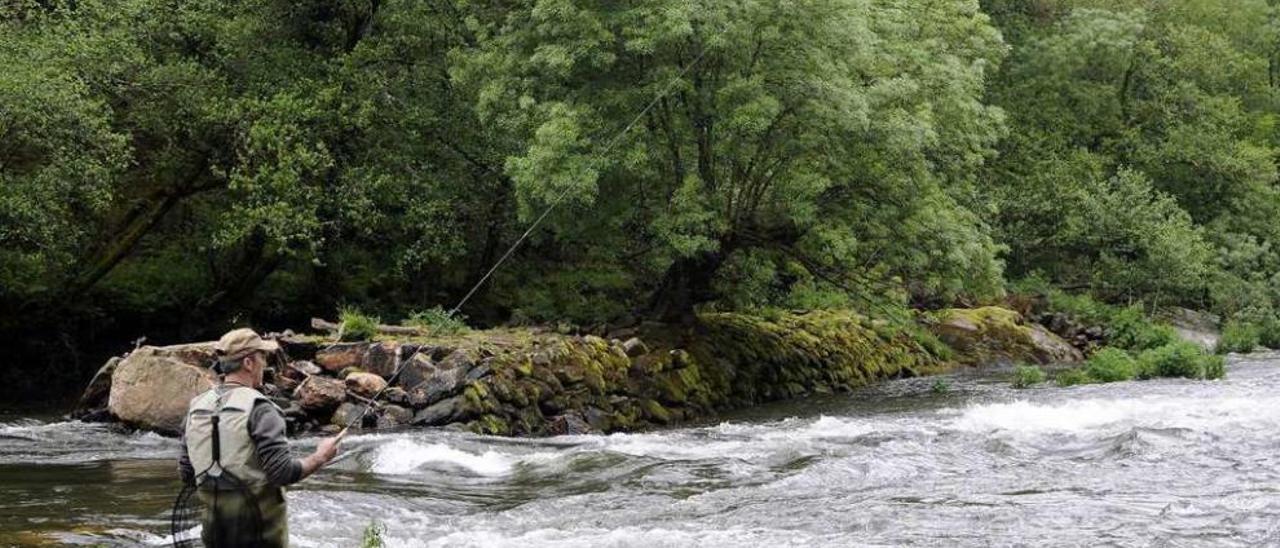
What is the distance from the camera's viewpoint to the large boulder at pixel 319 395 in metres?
15.5

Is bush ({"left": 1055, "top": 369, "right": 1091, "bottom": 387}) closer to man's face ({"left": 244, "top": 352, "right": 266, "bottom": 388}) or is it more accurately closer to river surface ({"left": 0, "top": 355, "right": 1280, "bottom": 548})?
river surface ({"left": 0, "top": 355, "right": 1280, "bottom": 548})

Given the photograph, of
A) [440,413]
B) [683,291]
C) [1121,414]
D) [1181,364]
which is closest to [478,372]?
[440,413]

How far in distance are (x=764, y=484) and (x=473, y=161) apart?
1335 centimetres

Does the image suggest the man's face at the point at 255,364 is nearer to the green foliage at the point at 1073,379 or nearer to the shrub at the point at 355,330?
the shrub at the point at 355,330

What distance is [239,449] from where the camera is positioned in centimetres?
586

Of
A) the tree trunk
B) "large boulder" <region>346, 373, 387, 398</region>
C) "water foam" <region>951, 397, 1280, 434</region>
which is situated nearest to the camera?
"water foam" <region>951, 397, 1280, 434</region>

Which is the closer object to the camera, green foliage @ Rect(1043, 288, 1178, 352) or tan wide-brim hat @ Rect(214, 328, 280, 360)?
tan wide-brim hat @ Rect(214, 328, 280, 360)

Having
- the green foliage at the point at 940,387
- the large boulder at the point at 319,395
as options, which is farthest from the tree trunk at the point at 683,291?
the large boulder at the point at 319,395

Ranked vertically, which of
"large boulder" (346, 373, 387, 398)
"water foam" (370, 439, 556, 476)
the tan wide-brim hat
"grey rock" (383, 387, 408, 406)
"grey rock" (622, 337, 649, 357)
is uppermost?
the tan wide-brim hat

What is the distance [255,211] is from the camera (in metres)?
21.4

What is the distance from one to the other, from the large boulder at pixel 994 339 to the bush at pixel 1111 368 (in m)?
5.13

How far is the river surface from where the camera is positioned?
930 centimetres

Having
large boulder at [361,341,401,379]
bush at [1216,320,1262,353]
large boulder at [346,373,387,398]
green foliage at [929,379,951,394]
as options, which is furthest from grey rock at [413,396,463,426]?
bush at [1216,320,1262,353]

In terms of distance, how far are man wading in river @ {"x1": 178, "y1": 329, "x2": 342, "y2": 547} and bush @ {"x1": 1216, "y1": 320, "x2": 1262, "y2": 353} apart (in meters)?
28.0
